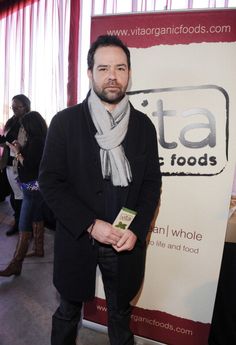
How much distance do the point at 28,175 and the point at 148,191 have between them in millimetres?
1364

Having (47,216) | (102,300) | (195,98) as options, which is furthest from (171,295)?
(47,216)

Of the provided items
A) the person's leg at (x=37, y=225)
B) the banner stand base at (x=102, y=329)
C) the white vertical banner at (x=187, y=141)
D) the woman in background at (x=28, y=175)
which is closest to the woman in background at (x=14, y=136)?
the woman in background at (x=28, y=175)

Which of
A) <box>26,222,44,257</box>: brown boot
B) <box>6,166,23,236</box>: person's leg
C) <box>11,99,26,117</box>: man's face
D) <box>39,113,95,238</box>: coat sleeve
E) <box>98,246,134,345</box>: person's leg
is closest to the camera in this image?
<box>39,113,95,238</box>: coat sleeve

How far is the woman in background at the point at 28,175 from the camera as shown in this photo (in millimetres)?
2357

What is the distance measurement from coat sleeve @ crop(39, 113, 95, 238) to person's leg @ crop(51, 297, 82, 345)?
408mm

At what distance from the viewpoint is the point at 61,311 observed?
4.59 ft

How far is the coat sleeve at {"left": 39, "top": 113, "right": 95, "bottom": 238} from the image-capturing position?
1171 millimetres

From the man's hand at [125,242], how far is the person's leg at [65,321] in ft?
1.27

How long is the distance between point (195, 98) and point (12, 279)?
1919 millimetres

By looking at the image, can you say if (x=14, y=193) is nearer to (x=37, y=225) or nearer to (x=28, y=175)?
(x=37, y=225)

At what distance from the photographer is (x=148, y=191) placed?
1.31 m

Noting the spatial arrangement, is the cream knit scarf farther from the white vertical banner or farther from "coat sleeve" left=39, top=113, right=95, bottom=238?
the white vertical banner

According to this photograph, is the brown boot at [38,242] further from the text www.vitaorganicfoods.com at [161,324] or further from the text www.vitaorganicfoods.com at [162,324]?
the text www.vitaorganicfoods.com at [162,324]

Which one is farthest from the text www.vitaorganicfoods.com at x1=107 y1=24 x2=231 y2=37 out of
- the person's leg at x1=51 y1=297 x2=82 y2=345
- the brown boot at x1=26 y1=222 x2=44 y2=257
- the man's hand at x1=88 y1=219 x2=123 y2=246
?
the brown boot at x1=26 y1=222 x2=44 y2=257
